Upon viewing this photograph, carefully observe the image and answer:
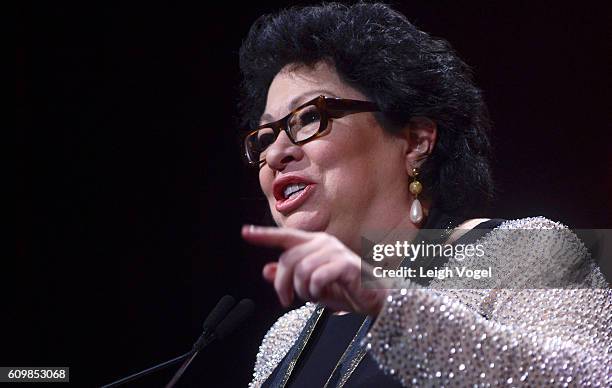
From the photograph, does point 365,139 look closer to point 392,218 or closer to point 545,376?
point 392,218

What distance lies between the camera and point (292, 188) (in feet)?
5.19

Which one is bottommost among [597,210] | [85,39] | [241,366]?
[241,366]

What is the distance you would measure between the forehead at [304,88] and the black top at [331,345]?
1.12ft

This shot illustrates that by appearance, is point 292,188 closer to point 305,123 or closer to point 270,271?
point 305,123

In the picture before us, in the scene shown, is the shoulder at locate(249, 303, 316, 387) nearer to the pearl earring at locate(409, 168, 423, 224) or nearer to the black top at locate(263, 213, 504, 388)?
the black top at locate(263, 213, 504, 388)

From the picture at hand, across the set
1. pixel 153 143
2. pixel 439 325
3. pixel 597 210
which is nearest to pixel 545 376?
pixel 439 325

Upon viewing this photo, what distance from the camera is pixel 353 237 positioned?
1551 mm

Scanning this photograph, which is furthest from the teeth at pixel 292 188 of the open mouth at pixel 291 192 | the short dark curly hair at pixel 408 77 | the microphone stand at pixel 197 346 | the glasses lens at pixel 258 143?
the microphone stand at pixel 197 346

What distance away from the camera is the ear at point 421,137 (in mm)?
1646

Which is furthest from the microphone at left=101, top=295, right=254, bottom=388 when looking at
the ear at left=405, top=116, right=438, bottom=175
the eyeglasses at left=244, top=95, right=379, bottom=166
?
the ear at left=405, top=116, right=438, bottom=175

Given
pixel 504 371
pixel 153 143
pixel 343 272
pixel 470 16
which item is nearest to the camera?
pixel 343 272

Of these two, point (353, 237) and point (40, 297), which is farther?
point (40, 297)

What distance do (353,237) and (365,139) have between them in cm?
21

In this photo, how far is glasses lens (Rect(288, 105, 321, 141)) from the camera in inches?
61.7
